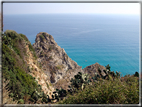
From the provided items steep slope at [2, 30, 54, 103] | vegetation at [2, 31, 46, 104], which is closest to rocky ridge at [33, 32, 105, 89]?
steep slope at [2, 30, 54, 103]

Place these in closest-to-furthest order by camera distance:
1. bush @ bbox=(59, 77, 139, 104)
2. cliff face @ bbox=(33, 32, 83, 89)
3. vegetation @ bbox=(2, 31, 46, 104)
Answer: bush @ bbox=(59, 77, 139, 104) → vegetation @ bbox=(2, 31, 46, 104) → cliff face @ bbox=(33, 32, 83, 89)

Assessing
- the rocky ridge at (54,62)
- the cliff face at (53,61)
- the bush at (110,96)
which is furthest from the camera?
the cliff face at (53,61)

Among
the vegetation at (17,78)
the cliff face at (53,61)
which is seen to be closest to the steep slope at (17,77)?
the vegetation at (17,78)

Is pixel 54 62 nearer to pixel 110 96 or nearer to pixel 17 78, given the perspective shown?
pixel 17 78

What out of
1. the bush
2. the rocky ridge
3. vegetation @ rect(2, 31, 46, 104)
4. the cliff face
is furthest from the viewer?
the cliff face

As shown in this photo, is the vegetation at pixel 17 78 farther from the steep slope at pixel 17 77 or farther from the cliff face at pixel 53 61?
the cliff face at pixel 53 61

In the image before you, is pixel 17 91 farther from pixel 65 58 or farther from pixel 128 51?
pixel 128 51

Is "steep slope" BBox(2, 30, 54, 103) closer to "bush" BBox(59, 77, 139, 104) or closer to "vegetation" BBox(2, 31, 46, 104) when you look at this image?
"vegetation" BBox(2, 31, 46, 104)

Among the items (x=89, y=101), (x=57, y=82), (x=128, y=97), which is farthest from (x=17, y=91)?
(x=57, y=82)

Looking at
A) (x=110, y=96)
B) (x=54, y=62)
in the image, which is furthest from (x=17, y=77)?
(x=54, y=62)
